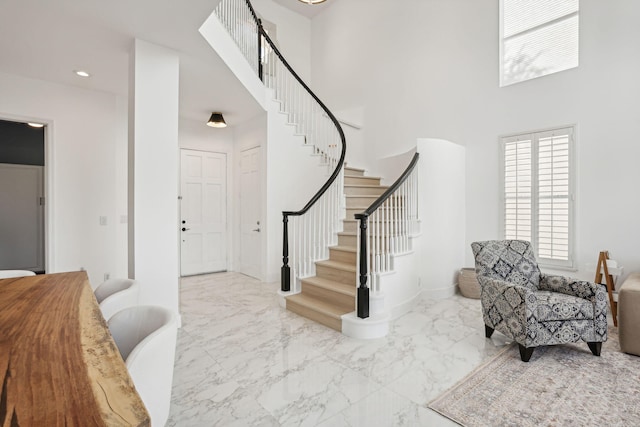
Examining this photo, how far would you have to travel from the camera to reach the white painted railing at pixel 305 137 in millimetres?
4148

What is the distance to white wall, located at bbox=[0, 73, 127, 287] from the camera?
395 cm

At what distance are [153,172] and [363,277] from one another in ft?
7.56

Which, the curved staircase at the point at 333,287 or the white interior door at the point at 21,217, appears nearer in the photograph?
the curved staircase at the point at 333,287

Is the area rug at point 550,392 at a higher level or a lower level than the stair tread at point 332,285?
lower

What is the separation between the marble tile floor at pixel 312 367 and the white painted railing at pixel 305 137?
85 cm

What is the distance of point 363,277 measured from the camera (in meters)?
3.17

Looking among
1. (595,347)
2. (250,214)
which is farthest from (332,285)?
(250,214)

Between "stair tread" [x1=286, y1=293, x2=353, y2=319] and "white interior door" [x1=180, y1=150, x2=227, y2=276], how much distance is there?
2.66m

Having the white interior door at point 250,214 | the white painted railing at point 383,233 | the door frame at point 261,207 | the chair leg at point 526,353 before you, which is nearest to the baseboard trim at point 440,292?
the white painted railing at point 383,233

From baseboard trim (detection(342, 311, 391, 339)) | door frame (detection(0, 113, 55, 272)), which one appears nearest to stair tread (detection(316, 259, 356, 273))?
baseboard trim (detection(342, 311, 391, 339))

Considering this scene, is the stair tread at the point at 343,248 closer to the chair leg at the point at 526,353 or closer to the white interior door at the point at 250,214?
the white interior door at the point at 250,214

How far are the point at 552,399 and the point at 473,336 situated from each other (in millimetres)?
1039

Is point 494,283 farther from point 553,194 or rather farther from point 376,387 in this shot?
point 553,194

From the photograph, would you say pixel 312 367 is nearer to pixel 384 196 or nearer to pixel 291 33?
pixel 384 196
